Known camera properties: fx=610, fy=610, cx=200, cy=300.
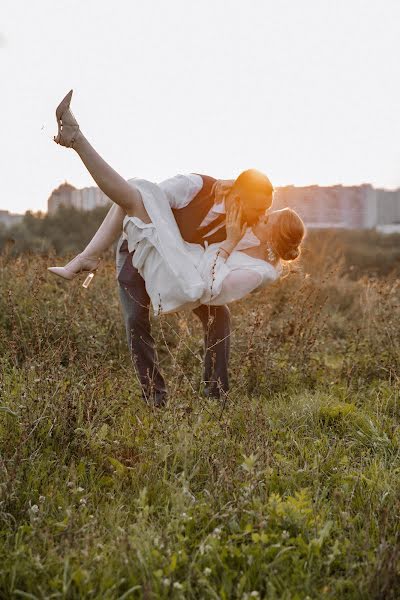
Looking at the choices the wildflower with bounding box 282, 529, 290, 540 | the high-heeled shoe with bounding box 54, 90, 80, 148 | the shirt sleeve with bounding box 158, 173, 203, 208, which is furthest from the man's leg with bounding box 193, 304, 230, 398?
the wildflower with bounding box 282, 529, 290, 540

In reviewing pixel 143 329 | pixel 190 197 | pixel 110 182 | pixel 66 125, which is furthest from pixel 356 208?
pixel 66 125

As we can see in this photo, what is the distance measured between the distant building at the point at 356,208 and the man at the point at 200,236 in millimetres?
14032

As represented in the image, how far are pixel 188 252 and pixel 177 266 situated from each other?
19 cm

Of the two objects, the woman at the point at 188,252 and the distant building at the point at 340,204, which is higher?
the distant building at the point at 340,204

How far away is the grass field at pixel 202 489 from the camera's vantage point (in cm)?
212

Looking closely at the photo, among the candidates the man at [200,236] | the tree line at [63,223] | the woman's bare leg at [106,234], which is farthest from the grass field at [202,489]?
the tree line at [63,223]

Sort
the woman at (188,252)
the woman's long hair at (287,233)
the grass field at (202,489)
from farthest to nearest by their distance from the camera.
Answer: the woman's long hair at (287,233), the woman at (188,252), the grass field at (202,489)

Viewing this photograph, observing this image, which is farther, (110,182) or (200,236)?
(200,236)

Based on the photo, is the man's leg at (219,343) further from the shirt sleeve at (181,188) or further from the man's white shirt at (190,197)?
the shirt sleeve at (181,188)

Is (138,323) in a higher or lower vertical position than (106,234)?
lower

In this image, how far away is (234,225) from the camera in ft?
11.8

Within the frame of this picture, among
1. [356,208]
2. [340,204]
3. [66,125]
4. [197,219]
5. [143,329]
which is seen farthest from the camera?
[356,208]

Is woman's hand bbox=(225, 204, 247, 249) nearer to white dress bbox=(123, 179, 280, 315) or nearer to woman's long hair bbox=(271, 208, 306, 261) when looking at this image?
white dress bbox=(123, 179, 280, 315)

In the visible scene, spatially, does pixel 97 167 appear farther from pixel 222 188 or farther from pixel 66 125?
pixel 222 188
